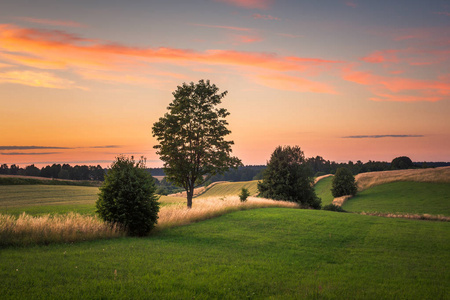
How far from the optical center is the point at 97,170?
113m

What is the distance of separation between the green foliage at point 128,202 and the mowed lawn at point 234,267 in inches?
50.2

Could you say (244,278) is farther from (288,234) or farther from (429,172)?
(429,172)

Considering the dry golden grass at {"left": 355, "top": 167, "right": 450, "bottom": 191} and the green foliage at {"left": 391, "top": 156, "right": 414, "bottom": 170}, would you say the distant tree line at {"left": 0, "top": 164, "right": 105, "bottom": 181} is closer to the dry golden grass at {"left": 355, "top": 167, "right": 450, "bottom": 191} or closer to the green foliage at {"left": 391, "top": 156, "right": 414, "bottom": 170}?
the dry golden grass at {"left": 355, "top": 167, "right": 450, "bottom": 191}

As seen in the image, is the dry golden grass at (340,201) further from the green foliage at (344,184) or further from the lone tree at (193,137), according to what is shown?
the lone tree at (193,137)

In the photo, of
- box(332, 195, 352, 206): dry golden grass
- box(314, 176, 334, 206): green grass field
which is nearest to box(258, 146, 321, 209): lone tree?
box(332, 195, 352, 206): dry golden grass

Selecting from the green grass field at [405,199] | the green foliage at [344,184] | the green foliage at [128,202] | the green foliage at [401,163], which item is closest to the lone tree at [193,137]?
the green foliage at [128,202]

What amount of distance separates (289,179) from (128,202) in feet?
102

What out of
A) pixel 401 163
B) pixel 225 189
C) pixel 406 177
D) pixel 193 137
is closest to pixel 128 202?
pixel 193 137

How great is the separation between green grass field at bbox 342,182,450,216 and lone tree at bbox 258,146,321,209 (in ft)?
43.7

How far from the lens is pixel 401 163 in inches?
5231

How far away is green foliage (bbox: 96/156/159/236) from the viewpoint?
51.1 feet

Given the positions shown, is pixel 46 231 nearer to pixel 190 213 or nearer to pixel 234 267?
pixel 234 267

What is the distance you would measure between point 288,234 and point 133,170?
32.3 ft

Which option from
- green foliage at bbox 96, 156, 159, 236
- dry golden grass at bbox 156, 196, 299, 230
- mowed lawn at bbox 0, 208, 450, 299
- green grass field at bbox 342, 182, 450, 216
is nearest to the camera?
mowed lawn at bbox 0, 208, 450, 299
